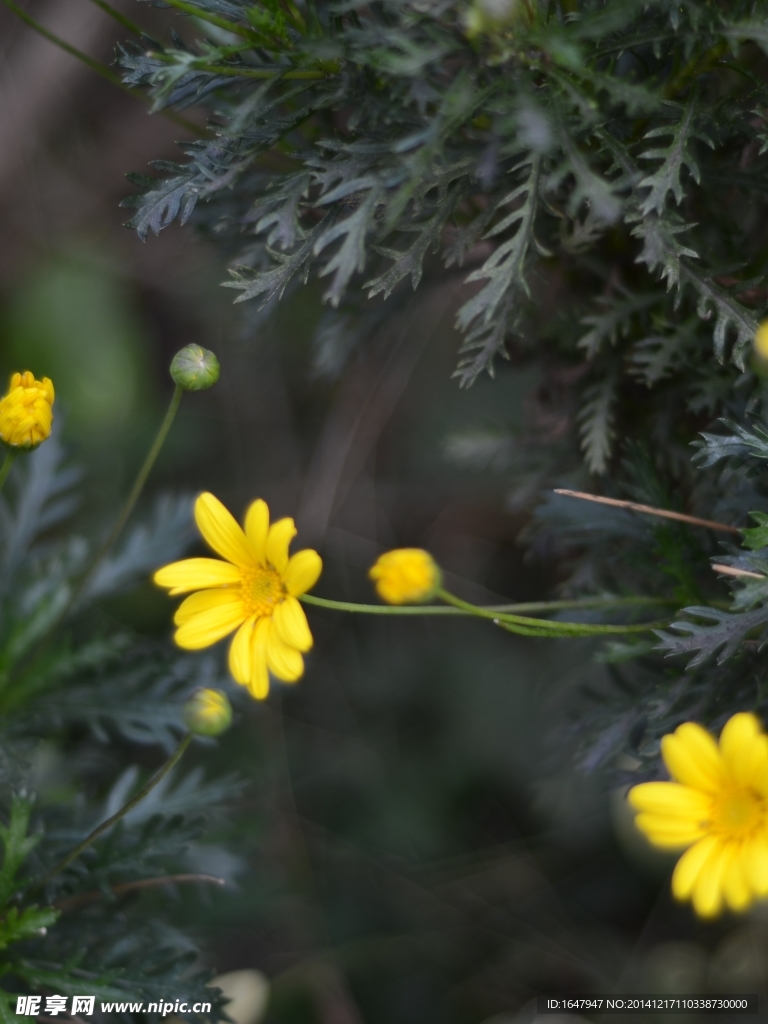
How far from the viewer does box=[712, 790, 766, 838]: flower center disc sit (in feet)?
3.56

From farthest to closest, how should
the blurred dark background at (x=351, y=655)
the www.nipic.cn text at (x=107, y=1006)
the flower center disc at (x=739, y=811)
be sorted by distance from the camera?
1. the blurred dark background at (x=351, y=655)
2. the www.nipic.cn text at (x=107, y=1006)
3. the flower center disc at (x=739, y=811)

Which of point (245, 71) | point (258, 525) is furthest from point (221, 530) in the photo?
point (245, 71)

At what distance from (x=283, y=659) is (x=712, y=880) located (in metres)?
0.62

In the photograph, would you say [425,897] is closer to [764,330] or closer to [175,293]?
[764,330]

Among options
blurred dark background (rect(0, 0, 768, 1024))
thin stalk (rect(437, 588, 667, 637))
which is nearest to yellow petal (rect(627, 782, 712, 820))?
thin stalk (rect(437, 588, 667, 637))

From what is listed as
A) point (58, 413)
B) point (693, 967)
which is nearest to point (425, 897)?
point (693, 967)

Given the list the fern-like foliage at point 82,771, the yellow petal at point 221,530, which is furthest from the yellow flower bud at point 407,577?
the fern-like foliage at point 82,771

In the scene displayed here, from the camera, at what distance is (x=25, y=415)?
1249mm

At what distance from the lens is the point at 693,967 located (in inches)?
81.0

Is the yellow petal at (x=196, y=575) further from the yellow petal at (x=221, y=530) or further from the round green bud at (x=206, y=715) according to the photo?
the round green bud at (x=206, y=715)

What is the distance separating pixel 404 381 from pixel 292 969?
1.76 m

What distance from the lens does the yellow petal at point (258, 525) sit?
1254 millimetres

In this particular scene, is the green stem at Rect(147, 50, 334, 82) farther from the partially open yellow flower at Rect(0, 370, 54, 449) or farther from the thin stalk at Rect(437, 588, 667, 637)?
the thin stalk at Rect(437, 588, 667, 637)
